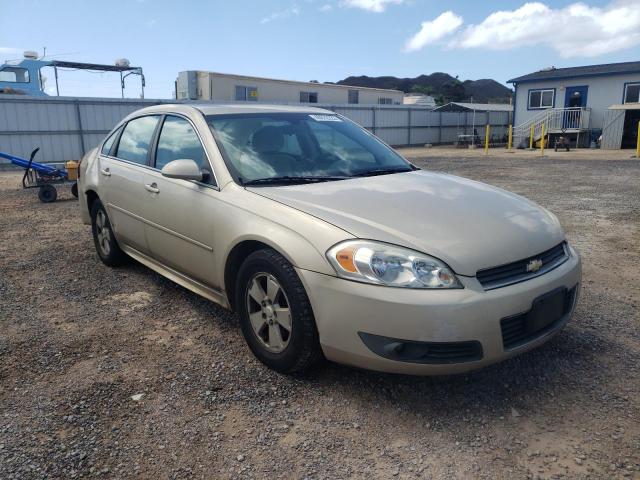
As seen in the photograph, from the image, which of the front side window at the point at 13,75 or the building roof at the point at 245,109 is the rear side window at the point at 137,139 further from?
the front side window at the point at 13,75

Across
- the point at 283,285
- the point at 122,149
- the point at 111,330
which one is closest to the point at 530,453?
the point at 283,285

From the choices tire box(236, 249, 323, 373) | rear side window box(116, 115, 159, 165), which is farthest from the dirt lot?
rear side window box(116, 115, 159, 165)

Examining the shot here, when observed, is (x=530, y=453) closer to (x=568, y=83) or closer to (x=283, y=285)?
(x=283, y=285)

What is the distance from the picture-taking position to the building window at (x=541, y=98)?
27984mm

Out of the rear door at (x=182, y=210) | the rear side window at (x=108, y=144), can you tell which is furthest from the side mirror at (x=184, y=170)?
the rear side window at (x=108, y=144)

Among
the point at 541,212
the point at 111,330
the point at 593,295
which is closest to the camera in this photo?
the point at 541,212

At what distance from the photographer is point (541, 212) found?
324 centimetres

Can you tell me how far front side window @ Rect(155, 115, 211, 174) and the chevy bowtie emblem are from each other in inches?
82.1

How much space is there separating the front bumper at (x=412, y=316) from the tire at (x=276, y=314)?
88mm

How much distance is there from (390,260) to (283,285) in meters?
0.62

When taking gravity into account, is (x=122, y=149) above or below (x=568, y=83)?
below

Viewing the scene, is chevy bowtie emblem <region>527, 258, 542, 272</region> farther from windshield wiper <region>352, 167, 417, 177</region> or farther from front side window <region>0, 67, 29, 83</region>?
front side window <region>0, 67, 29, 83</region>

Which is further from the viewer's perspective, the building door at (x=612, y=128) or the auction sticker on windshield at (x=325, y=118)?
the building door at (x=612, y=128)

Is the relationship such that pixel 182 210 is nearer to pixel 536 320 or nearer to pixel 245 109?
pixel 245 109
